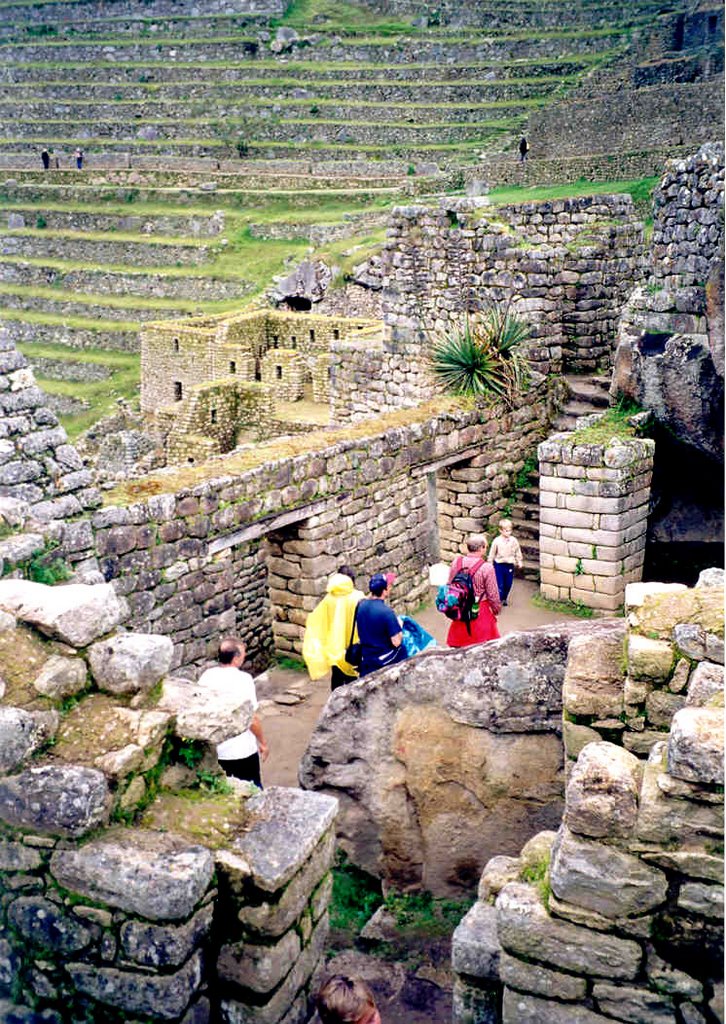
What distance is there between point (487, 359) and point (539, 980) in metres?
8.96

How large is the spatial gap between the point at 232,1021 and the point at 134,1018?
0.38 meters

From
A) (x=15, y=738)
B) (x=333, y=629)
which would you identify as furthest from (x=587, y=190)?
(x=15, y=738)

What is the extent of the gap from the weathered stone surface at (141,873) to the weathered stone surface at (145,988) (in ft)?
0.83

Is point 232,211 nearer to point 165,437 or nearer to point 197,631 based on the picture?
point 165,437

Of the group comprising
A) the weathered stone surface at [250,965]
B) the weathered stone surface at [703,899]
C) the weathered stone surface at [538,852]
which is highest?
the weathered stone surface at [703,899]

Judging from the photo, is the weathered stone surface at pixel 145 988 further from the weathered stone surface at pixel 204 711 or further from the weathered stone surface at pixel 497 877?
the weathered stone surface at pixel 497 877

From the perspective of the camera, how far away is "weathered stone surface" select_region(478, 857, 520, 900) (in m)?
4.40

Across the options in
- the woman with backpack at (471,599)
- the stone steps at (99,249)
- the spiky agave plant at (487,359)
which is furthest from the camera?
the stone steps at (99,249)

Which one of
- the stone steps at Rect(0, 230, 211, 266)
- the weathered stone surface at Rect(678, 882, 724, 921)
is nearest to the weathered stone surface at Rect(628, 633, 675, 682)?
the weathered stone surface at Rect(678, 882, 724, 921)

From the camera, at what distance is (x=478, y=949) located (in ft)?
13.8

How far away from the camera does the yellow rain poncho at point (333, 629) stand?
7.64 meters

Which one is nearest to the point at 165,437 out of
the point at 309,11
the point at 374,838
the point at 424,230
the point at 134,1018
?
the point at 424,230

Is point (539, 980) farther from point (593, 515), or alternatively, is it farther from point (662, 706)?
point (593, 515)

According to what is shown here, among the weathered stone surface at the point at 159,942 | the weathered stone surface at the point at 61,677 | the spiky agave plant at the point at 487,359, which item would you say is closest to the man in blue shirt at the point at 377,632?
the weathered stone surface at the point at 61,677
